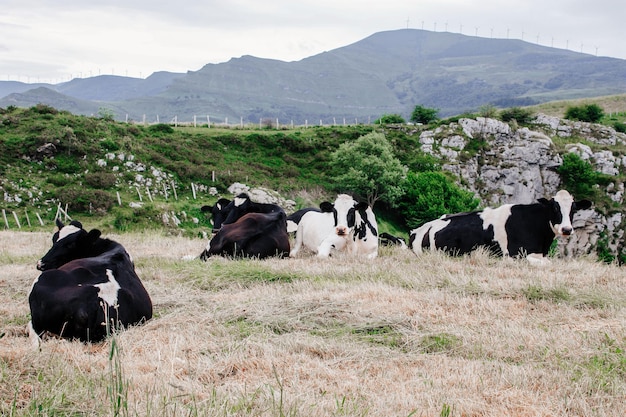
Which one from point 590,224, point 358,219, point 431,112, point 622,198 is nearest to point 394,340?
point 358,219

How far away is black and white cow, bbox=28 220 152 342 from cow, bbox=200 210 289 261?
5316 millimetres

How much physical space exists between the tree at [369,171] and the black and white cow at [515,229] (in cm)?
3782

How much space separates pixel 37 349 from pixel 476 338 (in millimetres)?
4503

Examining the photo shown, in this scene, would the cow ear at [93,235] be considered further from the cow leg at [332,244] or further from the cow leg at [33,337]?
the cow leg at [332,244]

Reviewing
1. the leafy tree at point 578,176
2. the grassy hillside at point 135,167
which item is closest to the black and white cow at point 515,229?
the grassy hillside at point 135,167

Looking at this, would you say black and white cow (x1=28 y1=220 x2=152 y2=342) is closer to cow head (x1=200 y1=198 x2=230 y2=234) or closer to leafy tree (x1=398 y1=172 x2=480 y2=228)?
cow head (x1=200 y1=198 x2=230 y2=234)

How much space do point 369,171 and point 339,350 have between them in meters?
48.0

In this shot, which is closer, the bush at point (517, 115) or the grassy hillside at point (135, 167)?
the grassy hillside at point (135, 167)

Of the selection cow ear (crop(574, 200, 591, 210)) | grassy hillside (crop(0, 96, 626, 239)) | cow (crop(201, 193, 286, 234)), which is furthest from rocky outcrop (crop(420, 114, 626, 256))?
cow (crop(201, 193, 286, 234))

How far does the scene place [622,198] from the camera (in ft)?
201

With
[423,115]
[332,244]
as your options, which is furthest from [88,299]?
[423,115]

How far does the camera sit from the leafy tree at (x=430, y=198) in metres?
53.1

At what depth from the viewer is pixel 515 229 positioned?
13977 millimetres

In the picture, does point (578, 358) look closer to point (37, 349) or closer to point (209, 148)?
point (37, 349)
